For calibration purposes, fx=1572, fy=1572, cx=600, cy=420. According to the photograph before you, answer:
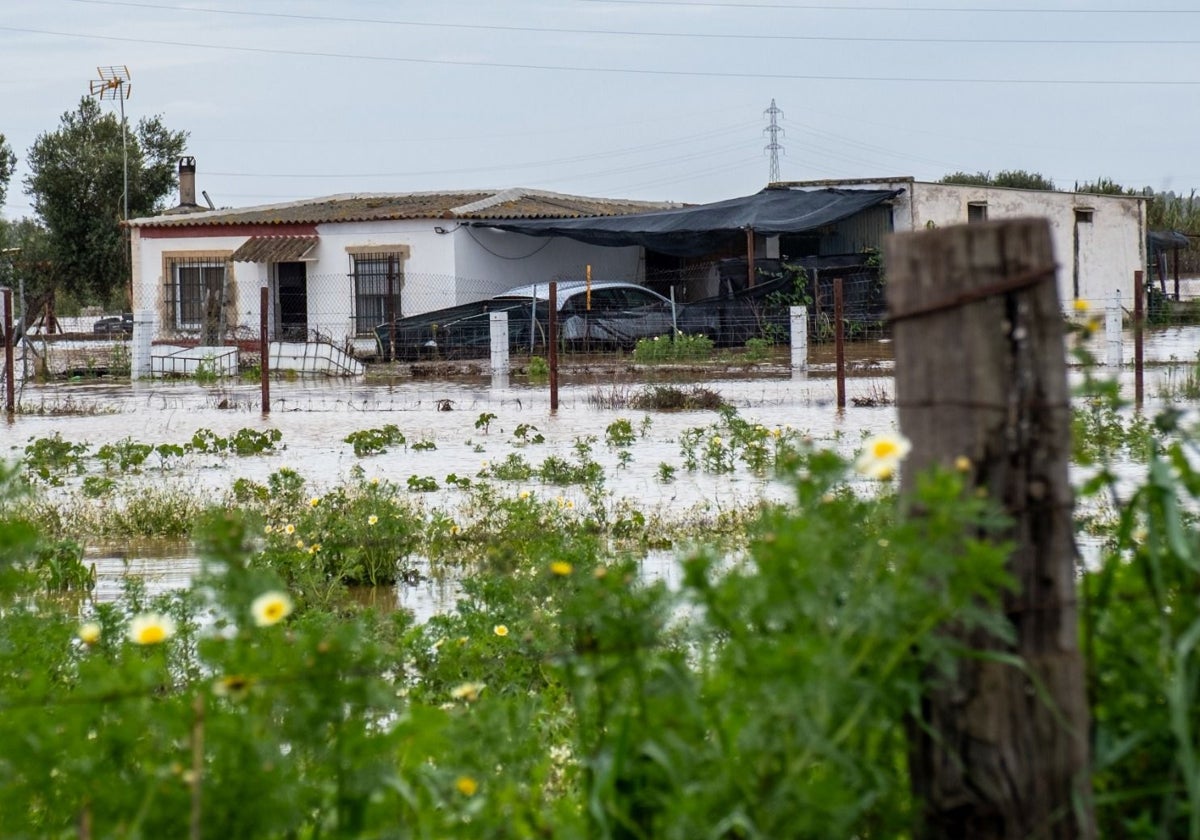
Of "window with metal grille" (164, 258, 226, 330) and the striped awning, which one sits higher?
the striped awning

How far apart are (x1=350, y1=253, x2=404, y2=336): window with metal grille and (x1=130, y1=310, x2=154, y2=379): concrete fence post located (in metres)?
6.93

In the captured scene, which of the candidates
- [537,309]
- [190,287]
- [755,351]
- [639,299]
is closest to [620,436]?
[755,351]

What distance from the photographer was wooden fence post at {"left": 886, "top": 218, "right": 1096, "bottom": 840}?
98.0 inches

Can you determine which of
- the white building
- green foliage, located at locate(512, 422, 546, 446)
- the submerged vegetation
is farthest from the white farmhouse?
the submerged vegetation

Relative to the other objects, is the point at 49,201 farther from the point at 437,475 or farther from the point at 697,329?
the point at 437,475

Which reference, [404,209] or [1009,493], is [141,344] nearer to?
[404,209]

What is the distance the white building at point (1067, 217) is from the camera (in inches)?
1262

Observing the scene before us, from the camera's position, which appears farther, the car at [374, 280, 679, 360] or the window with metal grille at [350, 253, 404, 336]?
the window with metal grille at [350, 253, 404, 336]

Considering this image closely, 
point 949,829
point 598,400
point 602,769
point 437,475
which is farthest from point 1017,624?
point 598,400

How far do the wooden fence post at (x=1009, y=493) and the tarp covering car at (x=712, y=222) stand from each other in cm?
2708

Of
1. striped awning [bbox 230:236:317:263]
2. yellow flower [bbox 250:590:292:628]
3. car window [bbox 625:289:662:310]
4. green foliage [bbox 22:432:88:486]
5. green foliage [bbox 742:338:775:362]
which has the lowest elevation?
green foliage [bbox 22:432:88:486]

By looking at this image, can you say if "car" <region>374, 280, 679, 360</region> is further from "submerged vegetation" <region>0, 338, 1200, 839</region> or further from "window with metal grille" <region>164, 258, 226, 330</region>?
"submerged vegetation" <region>0, 338, 1200, 839</region>

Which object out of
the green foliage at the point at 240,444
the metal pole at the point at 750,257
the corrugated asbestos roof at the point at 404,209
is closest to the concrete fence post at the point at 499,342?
the metal pole at the point at 750,257

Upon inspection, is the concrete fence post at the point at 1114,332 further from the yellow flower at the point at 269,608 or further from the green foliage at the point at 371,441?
the yellow flower at the point at 269,608
